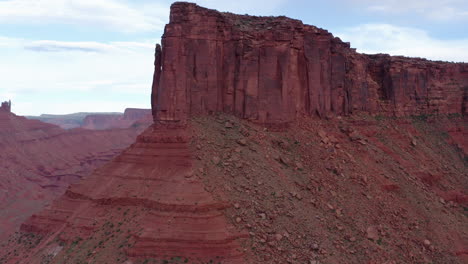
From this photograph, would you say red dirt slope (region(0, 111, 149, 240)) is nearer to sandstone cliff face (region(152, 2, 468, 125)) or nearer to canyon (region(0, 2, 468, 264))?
canyon (region(0, 2, 468, 264))

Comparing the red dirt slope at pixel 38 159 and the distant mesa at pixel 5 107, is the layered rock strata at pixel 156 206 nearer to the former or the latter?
the red dirt slope at pixel 38 159

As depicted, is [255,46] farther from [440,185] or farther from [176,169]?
[440,185]

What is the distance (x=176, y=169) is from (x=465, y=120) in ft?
125

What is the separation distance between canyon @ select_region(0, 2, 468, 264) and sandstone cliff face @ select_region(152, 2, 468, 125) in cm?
10

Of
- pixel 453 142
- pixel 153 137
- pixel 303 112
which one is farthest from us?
pixel 453 142

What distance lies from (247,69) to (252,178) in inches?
380

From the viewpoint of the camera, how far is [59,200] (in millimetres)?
32531

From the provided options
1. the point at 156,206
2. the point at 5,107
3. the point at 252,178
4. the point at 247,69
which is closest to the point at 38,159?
the point at 5,107

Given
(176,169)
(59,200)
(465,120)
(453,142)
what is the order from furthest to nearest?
(465,120)
(453,142)
(59,200)
(176,169)

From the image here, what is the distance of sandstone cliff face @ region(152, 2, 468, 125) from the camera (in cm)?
3072

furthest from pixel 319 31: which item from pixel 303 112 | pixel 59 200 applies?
pixel 59 200

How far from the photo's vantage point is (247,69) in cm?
3369

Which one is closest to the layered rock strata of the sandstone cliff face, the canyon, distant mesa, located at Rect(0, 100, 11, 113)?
the canyon

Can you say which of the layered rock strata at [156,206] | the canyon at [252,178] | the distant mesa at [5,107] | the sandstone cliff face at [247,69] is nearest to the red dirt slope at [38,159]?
the distant mesa at [5,107]
